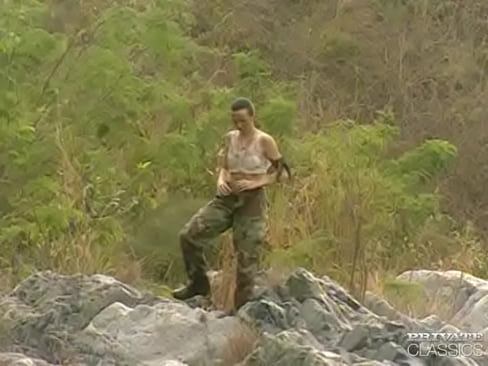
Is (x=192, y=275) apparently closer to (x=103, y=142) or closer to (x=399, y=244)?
(x=103, y=142)

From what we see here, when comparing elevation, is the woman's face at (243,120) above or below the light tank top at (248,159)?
above

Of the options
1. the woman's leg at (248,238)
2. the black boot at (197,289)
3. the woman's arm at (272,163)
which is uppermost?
the woman's arm at (272,163)

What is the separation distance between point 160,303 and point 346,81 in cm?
1058

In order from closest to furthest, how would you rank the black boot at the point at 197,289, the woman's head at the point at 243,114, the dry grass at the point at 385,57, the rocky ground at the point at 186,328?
the rocky ground at the point at 186,328
the woman's head at the point at 243,114
the black boot at the point at 197,289
the dry grass at the point at 385,57

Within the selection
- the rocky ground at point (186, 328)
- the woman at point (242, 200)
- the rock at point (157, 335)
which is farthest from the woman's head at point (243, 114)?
the rock at point (157, 335)

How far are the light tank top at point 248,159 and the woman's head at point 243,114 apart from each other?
0.10 metres

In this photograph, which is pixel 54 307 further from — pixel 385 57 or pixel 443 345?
pixel 385 57

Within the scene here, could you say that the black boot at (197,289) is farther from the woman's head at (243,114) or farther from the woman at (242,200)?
the woman's head at (243,114)

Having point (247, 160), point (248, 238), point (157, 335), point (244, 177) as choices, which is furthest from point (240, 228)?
point (157, 335)

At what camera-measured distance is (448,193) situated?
54.8ft

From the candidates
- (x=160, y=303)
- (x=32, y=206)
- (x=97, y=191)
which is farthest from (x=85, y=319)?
(x=97, y=191)

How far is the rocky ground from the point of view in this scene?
7.79m

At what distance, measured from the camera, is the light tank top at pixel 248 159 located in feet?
27.8

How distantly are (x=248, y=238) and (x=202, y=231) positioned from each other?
1.00 ft
